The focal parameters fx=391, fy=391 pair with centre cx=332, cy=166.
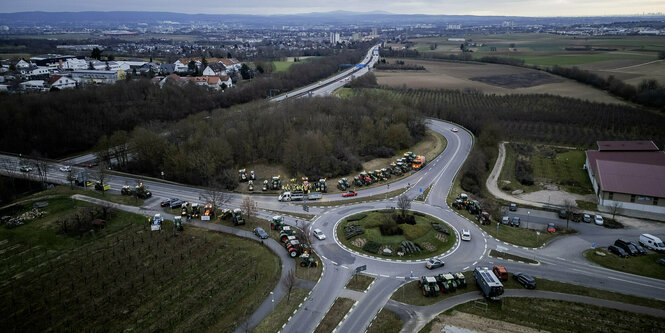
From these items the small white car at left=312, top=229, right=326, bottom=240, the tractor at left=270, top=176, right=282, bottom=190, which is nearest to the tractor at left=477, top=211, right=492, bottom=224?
the small white car at left=312, top=229, right=326, bottom=240

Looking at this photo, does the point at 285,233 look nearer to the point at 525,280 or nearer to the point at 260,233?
the point at 260,233

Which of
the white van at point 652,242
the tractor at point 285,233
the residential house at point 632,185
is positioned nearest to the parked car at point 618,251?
the white van at point 652,242

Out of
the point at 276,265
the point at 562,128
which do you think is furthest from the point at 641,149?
the point at 276,265

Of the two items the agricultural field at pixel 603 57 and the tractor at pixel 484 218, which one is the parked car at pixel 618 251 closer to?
the tractor at pixel 484 218

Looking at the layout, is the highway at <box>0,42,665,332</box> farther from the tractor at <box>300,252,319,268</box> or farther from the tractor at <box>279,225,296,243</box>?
the tractor at <box>279,225,296,243</box>

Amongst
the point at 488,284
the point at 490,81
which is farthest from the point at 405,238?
the point at 490,81

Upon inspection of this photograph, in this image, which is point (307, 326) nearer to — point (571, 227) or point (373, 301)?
point (373, 301)
